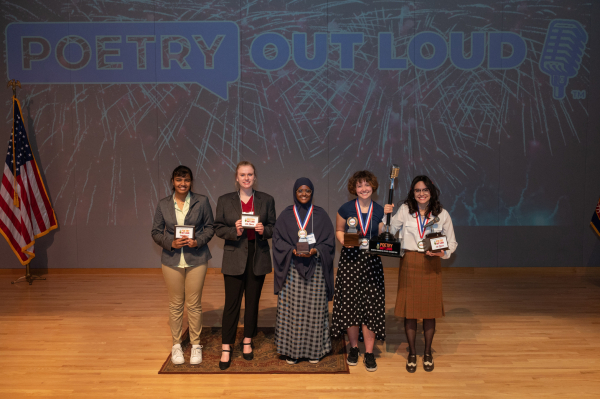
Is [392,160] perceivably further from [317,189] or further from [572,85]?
[572,85]

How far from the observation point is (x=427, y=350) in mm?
3406

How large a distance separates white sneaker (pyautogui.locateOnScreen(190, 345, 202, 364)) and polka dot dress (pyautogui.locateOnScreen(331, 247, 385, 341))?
1.06m

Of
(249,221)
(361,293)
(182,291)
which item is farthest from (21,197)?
(361,293)

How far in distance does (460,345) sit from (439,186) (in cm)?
282

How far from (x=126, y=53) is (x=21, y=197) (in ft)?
7.63

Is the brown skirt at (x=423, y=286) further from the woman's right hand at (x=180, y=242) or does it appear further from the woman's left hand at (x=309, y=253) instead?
the woman's right hand at (x=180, y=242)

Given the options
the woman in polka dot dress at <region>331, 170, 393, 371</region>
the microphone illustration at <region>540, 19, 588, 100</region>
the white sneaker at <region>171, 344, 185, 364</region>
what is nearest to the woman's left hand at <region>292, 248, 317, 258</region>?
the woman in polka dot dress at <region>331, 170, 393, 371</region>

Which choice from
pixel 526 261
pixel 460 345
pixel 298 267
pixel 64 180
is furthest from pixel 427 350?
pixel 64 180

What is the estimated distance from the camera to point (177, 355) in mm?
3480

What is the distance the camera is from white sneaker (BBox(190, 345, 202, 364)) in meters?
3.47

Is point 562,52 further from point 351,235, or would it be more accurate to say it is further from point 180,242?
point 180,242

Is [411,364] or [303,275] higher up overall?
[303,275]

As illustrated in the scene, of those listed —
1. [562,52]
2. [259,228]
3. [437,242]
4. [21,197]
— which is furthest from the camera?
[562,52]

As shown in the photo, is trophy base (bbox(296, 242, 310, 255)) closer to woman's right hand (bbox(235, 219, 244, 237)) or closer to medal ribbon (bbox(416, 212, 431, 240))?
woman's right hand (bbox(235, 219, 244, 237))
